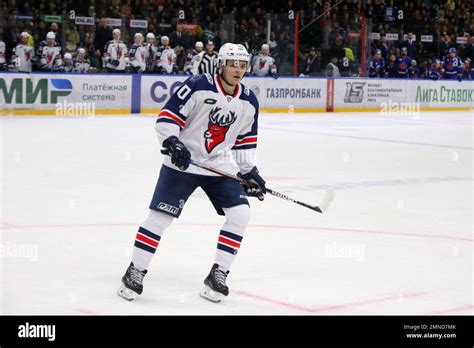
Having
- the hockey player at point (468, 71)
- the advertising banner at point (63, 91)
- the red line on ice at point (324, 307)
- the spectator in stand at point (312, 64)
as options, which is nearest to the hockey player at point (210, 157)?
the red line on ice at point (324, 307)

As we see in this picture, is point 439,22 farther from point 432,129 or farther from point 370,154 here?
point 370,154

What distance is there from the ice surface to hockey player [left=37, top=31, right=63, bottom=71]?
17.7ft

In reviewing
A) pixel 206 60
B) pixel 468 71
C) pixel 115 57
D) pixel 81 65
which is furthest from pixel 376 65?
pixel 81 65

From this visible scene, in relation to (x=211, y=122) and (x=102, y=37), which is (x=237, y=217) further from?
(x=102, y=37)

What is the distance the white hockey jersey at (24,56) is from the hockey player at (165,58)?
9.51 ft

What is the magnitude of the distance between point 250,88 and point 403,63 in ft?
20.2

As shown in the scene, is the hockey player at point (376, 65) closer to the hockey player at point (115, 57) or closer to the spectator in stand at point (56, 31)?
the hockey player at point (115, 57)

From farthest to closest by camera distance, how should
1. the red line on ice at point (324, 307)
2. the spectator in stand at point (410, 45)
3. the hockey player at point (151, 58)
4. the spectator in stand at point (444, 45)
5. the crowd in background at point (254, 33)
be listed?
the spectator in stand at point (444, 45)
the spectator in stand at point (410, 45)
the hockey player at point (151, 58)
the crowd in background at point (254, 33)
the red line on ice at point (324, 307)

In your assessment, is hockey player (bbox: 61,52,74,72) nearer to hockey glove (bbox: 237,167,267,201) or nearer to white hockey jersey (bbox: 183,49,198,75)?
white hockey jersey (bbox: 183,49,198,75)

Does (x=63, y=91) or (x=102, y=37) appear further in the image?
(x=102, y=37)

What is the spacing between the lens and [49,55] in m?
19.1

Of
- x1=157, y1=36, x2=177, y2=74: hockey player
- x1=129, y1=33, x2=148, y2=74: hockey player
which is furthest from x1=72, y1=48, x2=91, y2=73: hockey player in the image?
x1=157, y1=36, x2=177, y2=74: hockey player

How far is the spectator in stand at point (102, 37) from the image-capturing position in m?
20.3

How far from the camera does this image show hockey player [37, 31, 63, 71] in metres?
19.0
